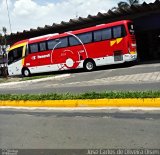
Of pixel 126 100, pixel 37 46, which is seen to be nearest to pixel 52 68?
pixel 37 46

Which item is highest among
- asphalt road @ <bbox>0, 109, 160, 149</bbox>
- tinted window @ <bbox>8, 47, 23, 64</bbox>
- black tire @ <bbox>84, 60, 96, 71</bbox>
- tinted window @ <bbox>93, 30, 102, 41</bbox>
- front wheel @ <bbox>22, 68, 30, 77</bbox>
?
tinted window @ <bbox>93, 30, 102, 41</bbox>

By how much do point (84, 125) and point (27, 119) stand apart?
2008mm

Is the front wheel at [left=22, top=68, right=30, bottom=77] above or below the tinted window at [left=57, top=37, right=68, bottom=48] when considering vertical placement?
below

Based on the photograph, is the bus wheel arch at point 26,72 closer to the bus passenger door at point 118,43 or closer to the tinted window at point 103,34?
the tinted window at point 103,34

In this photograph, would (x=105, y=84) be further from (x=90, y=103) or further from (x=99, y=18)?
(x=99, y=18)

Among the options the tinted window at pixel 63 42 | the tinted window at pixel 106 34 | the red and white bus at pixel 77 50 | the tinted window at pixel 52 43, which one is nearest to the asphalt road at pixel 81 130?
the red and white bus at pixel 77 50

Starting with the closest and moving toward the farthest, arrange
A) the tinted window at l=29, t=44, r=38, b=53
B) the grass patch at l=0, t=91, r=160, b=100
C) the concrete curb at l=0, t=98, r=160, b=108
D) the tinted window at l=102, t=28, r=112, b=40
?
the concrete curb at l=0, t=98, r=160, b=108 < the grass patch at l=0, t=91, r=160, b=100 < the tinted window at l=102, t=28, r=112, b=40 < the tinted window at l=29, t=44, r=38, b=53

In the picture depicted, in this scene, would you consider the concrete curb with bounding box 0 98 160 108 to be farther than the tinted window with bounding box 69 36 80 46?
No

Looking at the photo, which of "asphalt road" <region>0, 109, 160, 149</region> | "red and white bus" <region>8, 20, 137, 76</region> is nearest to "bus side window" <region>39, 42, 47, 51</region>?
"red and white bus" <region>8, 20, 137, 76</region>

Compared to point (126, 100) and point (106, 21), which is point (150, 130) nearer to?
point (126, 100)

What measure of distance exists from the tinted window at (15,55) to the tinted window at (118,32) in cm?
873

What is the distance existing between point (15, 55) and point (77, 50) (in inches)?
250

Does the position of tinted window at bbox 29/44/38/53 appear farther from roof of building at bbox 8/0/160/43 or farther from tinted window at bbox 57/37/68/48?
roof of building at bbox 8/0/160/43

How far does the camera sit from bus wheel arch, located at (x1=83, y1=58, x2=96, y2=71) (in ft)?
84.8
